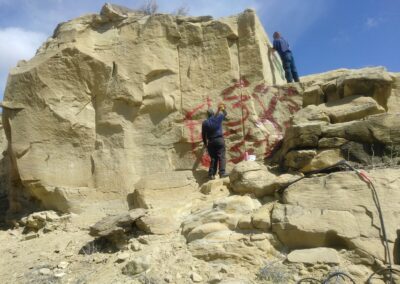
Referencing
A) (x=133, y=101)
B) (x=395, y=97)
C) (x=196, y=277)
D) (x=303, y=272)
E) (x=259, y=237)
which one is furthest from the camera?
(x=133, y=101)

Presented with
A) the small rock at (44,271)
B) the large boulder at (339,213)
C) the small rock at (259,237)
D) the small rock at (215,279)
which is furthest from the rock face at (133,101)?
the small rock at (215,279)

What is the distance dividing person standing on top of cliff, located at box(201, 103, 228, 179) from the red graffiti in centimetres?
36

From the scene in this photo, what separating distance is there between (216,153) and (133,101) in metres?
1.85

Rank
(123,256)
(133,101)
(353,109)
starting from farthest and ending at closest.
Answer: (133,101) < (353,109) < (123,256)

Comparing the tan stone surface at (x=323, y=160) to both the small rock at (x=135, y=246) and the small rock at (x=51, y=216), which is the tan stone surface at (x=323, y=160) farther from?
the small rock at (x=51, y=216)

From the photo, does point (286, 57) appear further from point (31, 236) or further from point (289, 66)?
point (31, 236)

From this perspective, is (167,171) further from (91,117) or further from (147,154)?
(91,117)

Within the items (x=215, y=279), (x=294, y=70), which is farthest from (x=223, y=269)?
(x=294, y=70)

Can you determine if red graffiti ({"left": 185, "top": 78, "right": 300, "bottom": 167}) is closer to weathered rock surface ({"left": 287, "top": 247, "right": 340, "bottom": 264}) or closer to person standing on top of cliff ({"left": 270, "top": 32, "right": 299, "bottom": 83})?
person standing on top of cliff ({"left": 270, "top": 32, "right": 299, "bottom": 83})

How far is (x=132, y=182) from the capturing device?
851cm

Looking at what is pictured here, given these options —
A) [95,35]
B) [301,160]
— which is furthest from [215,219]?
[95,35]

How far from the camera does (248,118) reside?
28.6 ft

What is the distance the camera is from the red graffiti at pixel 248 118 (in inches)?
337

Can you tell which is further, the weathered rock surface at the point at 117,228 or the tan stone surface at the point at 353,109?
the tan stone surface at the point at 353,109
